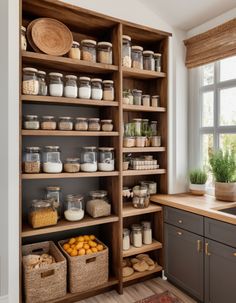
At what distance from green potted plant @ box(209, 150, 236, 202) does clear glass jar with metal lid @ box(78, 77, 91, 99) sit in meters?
1.35

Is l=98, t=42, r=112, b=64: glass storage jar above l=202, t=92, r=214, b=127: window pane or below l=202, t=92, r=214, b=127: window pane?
above

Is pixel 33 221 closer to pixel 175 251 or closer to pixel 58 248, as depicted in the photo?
pixel 58 248

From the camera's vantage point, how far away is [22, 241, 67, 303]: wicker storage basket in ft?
6.40

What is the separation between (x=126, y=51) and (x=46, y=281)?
211cm

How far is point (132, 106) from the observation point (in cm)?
244

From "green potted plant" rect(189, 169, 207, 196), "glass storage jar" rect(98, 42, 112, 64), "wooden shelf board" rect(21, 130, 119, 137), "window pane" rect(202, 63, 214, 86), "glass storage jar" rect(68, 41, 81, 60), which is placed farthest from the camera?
"window pane" rect(202, 63, 214, 86)

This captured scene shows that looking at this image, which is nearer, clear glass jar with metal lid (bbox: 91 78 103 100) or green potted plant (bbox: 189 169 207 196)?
clear glass jar with metal lid (bbox: 91 78 103 100)

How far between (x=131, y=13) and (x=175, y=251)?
2284 mm

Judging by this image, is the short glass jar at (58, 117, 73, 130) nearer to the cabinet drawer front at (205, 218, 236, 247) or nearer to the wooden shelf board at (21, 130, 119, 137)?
the wooden shelf board at (21, 130, 119, 137)

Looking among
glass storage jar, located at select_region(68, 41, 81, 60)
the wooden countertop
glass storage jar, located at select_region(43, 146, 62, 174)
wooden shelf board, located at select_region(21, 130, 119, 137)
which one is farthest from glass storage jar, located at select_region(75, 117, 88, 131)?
the wooden countertop

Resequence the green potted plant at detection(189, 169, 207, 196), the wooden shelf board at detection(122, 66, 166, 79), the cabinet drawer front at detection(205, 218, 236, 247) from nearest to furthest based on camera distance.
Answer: the cabinet drawer front at detection(205, 218, 236, 247)
the wooden shelf board at detection(122, 66, 166, 79)
the green potted plant at detection(189, 169, 207, 196)

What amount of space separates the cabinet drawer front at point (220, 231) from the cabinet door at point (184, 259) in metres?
0.13
